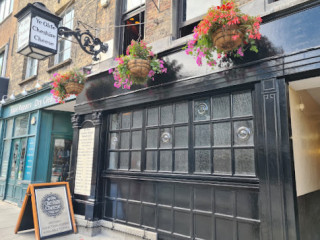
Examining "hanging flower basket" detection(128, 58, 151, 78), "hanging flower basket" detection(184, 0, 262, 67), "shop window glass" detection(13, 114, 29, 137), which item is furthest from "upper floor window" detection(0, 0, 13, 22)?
"hanging flower basket" detection(184, 0, 262, 67)

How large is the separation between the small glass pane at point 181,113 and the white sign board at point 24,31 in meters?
4.02

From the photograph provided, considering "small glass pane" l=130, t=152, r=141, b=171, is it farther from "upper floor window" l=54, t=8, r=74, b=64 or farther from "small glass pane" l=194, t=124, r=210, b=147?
"upper floor window" l=54, t=8, r=74, b=64

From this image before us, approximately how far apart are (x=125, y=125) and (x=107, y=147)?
78 centimetres

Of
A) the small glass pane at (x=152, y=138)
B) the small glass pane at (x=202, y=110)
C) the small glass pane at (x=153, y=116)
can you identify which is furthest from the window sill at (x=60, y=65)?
the small glass pane at (x=202, y=110)

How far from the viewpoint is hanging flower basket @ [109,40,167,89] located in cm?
464

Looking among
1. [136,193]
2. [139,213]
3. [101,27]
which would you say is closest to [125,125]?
[136,193]

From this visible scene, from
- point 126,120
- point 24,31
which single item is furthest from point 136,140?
point 24,31

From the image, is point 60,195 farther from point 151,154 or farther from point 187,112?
point 187,112

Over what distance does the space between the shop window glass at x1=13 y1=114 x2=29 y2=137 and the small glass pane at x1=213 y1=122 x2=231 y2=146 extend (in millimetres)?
7929

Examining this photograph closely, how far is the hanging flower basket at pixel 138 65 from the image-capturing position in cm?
464

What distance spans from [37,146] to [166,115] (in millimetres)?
5711

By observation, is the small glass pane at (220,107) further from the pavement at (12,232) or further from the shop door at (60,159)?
the shop door at (60,159)

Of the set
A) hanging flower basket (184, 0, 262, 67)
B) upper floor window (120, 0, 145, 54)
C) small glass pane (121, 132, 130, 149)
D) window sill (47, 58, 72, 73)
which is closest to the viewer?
hanging flower basket (184, 0, 262, 67)

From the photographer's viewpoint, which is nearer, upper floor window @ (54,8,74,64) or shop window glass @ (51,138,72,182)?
upper floor window @ (54,8,74,64)
